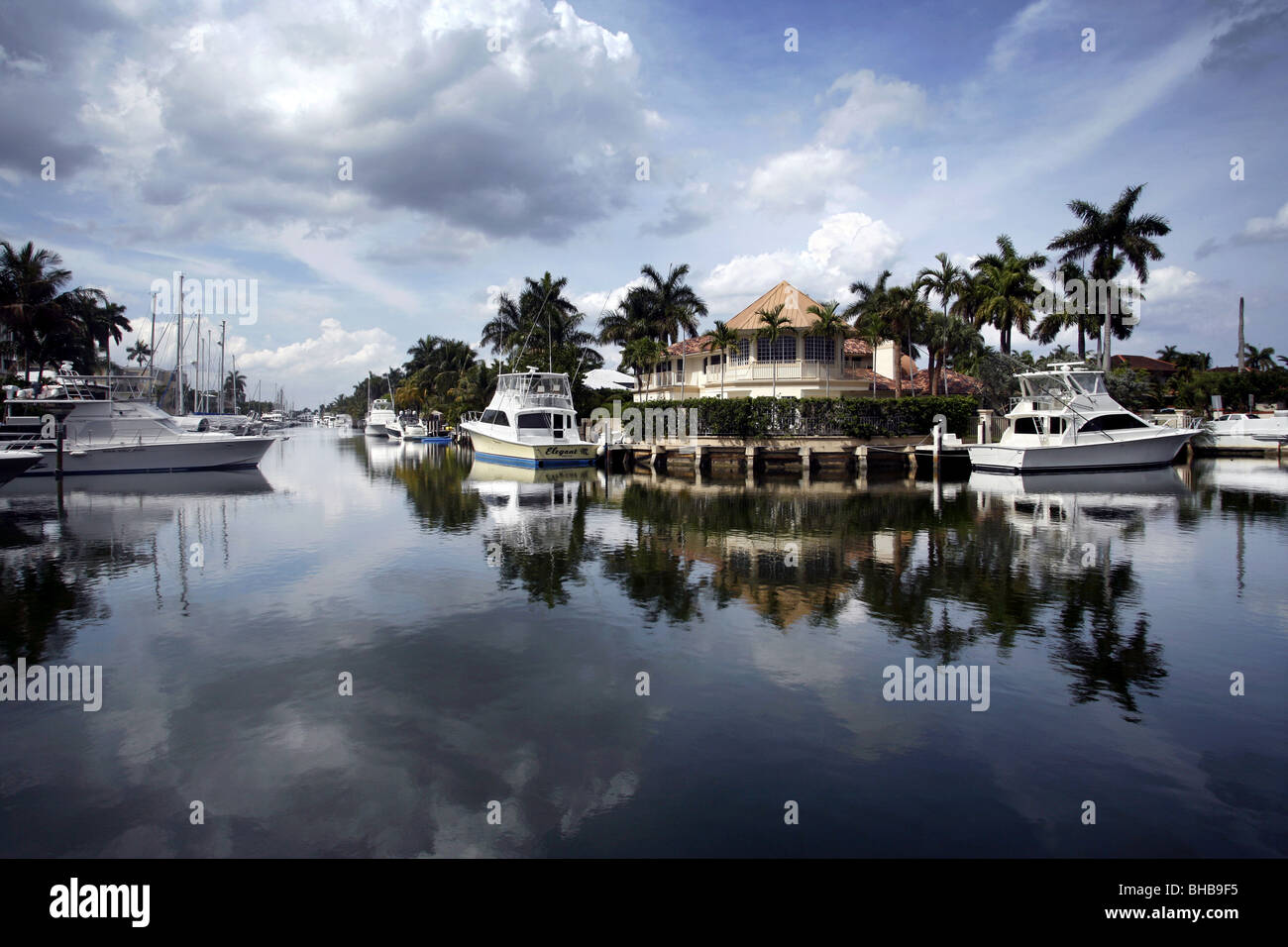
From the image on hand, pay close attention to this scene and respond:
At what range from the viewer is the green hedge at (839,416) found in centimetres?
4197

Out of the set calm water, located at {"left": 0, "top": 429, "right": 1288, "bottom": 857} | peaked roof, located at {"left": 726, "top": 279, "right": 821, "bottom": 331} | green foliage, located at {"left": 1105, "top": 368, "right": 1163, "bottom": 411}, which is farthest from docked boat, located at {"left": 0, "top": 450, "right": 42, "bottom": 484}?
green foliage, located at {"left": 1105, "top": 368, "right": 1163, "bottom": 411}

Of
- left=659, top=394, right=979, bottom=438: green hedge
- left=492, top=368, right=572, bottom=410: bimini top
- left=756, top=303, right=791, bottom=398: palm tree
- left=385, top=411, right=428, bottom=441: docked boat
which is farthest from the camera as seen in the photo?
left=385, top=411, right=428, bottom=441: docked boat

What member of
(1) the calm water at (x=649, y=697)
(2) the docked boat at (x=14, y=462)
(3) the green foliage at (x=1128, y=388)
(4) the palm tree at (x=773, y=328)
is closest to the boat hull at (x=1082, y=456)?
(3) the green foliage at (x=1128, y=388)

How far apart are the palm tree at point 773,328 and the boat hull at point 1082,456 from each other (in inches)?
563

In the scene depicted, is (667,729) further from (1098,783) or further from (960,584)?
(960,584)

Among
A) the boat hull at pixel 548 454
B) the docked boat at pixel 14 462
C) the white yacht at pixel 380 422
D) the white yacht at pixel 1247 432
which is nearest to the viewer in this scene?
the docked boat at pixel 14 462

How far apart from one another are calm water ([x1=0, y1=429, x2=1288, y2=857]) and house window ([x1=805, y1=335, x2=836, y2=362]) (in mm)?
32076

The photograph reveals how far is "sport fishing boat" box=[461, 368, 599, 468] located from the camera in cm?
4112

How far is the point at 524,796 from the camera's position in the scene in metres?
6.32

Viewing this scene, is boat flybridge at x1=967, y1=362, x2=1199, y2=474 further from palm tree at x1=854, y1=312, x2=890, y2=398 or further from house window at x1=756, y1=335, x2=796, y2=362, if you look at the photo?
house window at x1=756, y1=335, x2=796, y2=362

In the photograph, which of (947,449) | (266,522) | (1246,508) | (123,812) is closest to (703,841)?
(123,812)

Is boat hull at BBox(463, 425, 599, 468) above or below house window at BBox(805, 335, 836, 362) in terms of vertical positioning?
below

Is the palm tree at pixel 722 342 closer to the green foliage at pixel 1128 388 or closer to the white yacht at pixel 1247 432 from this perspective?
the green foliage at pixel 1128 388
